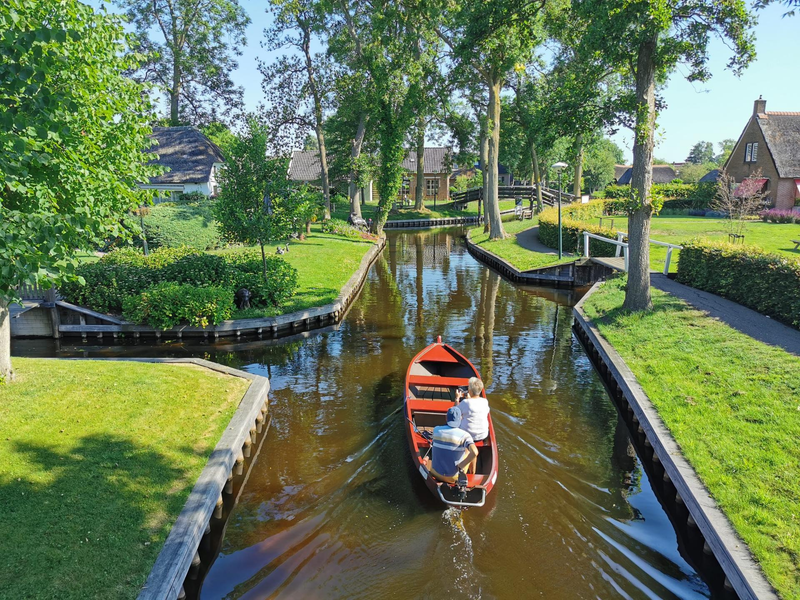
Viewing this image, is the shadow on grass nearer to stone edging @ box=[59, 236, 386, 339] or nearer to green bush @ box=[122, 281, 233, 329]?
green bush @ box=[122, 281, 233, 329]

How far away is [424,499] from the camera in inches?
329

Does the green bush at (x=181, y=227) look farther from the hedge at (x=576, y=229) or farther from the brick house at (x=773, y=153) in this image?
the brick house at (x=773, y=153)

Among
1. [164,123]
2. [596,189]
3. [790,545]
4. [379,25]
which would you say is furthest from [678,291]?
[596,189]

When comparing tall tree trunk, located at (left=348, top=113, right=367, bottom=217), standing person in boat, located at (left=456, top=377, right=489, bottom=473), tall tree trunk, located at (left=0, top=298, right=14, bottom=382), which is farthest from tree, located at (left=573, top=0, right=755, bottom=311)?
tall tree trunk, located at (left=348, top=113, right=367, bottom=217)

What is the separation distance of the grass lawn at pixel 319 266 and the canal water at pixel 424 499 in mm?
2957

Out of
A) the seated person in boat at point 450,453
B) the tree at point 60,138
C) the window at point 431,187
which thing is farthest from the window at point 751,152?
the tree at point 60,138

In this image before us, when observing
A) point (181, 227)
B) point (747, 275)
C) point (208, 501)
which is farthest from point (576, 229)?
point (208, 501)

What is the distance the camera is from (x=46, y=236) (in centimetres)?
716

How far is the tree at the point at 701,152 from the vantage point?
16221 centimetres

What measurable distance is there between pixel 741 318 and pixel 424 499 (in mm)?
10429

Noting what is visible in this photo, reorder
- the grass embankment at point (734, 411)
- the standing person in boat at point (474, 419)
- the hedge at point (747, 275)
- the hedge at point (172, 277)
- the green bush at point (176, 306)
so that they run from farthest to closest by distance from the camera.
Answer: the hedge at point (172, 277) < the green bush at point (176, 306) < the hedge at point (747, 275) < the standing person in boat at point (474, 419) < the grass embankment at point (734, 411)

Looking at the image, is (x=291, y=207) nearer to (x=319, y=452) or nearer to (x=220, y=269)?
(x=220, y=269)

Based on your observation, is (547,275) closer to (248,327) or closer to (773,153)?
(248,327)

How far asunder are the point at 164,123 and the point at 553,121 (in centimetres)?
3892
